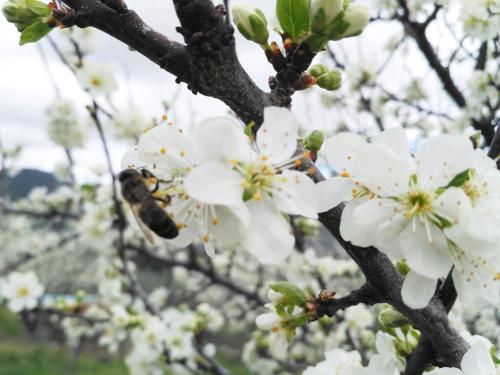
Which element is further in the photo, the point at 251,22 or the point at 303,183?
the point at 251,22

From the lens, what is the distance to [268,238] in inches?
30.4

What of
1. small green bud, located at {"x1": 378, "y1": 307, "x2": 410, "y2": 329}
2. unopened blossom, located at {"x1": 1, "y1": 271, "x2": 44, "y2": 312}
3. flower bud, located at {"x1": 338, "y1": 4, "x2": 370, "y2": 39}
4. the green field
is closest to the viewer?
flower bud, located at {"x1": 338, "y1": 4, "x2": 370, "y2": 39}

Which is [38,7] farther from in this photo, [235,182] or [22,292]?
[22,292]

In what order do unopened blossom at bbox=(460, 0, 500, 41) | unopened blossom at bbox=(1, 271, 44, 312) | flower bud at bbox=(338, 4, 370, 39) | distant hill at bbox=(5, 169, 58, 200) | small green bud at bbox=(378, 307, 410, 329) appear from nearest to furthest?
flower bud at bbox=(338, 4, 370, 39), small green bud at bbox=(378, 307, 410, 329), unopened blossom at bbox=(460, 0, 500, 41), unopened blossom at bbox=(1, 271, 44, 312), distant hill at bbox=(5, 169, 58, 200)

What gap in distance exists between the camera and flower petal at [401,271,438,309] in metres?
0.86

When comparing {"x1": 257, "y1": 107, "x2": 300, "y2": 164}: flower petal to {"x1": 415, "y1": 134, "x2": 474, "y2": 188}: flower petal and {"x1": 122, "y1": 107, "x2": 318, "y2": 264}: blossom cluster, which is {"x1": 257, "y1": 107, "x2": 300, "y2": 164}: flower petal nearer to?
{"x1": 122, "y1": 107, "x2": 318, "y2": 264}: blossom cluster

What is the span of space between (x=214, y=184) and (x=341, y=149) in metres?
0.30

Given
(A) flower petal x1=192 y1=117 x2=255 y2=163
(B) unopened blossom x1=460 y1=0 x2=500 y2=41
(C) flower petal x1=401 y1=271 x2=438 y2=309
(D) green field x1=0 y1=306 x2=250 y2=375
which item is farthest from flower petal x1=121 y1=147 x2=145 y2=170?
(D) green field x1=0 y1=306 x2=250 y2=375

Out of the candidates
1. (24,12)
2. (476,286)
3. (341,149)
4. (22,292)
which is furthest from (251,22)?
(22,292)

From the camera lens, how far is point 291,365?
373cm

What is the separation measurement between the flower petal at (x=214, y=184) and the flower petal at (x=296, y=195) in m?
0.08

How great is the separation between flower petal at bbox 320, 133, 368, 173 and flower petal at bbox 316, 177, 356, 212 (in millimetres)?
28

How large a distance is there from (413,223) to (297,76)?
366mm

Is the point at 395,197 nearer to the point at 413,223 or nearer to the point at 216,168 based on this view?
the point at 413,223
